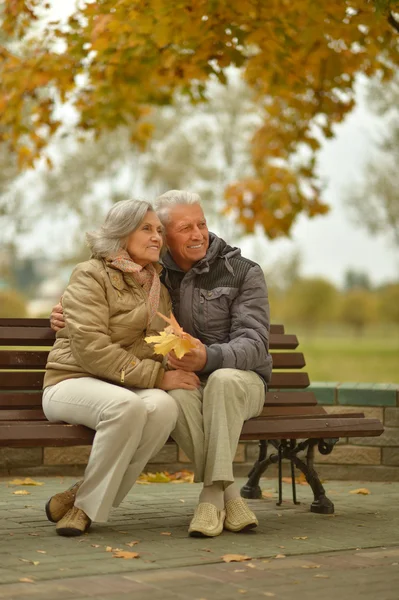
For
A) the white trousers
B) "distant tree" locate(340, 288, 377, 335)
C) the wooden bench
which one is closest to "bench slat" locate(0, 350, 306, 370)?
the wooden bench

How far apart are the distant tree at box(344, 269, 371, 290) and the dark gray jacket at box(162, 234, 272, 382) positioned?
42056mm

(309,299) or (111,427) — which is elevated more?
(309,299)

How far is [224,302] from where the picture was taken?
538 cm

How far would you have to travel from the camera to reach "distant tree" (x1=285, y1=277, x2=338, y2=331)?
4519 cm

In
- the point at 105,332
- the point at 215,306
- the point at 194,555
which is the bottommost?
the point at 194,555

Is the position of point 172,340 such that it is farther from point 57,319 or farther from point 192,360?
point 57,319

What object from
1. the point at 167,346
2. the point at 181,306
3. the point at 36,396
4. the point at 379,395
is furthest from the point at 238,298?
the point at 379,395

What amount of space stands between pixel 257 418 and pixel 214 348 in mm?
575

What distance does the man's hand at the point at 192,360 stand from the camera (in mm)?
5098

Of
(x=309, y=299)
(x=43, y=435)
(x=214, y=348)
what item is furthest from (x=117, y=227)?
(x=309, y=299)

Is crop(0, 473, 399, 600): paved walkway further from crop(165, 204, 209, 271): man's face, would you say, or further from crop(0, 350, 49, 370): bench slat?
crop(165, 204, 209, 271): man's face

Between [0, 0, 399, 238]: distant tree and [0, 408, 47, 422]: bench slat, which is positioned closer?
[0, 408, 47, 422]: bench slat

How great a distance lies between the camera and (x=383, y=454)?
7.07 metres

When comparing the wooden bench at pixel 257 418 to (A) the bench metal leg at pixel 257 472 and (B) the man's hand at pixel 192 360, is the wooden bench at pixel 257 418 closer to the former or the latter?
(A) the bench metal leg at pixel 257 472
